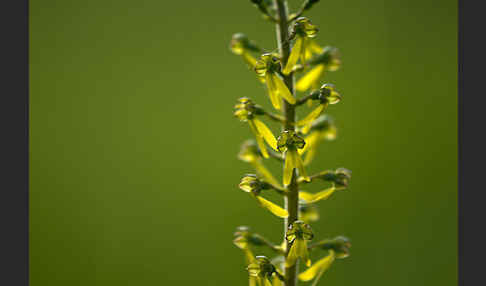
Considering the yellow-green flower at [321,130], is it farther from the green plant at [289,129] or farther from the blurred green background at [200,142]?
the blurred green background at [200,142]

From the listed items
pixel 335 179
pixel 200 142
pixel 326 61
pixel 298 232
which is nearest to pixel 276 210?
pixel 298 232

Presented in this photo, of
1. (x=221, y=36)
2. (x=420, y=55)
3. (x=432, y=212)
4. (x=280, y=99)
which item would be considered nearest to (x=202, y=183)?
(x=221, y=36)

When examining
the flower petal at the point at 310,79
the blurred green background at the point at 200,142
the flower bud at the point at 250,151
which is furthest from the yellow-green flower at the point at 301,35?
the blurred green background at the point at 200,142

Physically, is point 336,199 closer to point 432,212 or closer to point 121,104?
point 432,212

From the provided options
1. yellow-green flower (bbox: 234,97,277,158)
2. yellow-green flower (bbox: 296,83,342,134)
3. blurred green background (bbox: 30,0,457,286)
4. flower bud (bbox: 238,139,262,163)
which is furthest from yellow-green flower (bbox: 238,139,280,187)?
blurred green background (bbox: 30,0,457,286)

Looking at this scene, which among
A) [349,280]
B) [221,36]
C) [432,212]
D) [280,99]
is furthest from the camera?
[221,36]

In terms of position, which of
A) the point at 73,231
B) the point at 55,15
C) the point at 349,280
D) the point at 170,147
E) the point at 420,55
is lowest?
the point at 349,280
